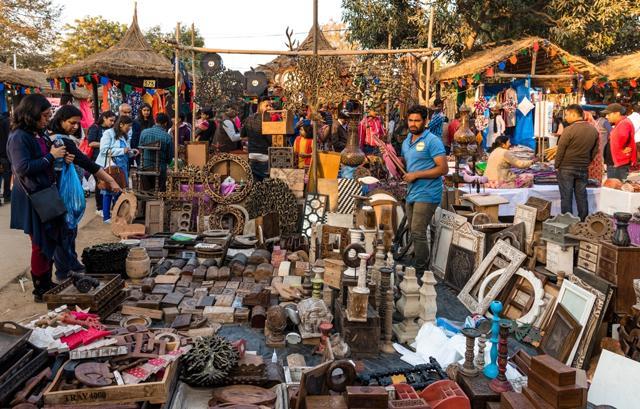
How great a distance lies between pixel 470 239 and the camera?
17.3 ft

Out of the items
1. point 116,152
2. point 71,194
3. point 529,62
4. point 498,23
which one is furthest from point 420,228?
point 498,23

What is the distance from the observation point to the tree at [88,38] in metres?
30.7

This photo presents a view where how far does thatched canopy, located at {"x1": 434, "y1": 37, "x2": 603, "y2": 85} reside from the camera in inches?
450

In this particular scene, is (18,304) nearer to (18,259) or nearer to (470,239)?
(18,259)

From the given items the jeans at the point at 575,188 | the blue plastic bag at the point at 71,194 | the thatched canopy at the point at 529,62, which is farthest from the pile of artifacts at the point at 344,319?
the thatched canopy at the point at 529,62

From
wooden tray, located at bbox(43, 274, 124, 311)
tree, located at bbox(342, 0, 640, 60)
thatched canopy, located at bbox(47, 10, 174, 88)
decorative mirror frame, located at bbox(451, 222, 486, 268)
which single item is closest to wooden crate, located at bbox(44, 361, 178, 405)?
wooden tray, located at bbox(43, 274, 124, 311)

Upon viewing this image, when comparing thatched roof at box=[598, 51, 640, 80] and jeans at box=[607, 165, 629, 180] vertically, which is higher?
thatched roof at box=[598, 51, 640, 80]

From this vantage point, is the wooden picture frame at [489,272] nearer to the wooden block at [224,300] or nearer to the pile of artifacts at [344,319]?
the pile of artifacts at [344,319]

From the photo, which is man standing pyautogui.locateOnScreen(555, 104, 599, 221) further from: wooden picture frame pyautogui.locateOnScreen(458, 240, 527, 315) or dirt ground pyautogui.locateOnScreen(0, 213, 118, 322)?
dirt ground pyautogui.locateOnScreen(0, 213, 118, 322)

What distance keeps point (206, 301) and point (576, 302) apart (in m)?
3.03

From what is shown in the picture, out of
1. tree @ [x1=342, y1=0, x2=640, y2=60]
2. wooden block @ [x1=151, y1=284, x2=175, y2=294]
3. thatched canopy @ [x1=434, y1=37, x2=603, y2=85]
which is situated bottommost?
wooden block @ [x1=151, y1=284, x2=175, y2=294]

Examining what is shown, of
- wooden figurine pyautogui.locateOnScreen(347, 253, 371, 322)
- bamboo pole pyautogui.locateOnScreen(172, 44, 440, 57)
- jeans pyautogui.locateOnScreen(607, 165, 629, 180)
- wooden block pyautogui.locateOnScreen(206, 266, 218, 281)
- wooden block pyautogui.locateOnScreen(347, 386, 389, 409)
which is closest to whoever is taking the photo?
wooden block pyautogui.locateOnScreen(347, 386, 389, 409)

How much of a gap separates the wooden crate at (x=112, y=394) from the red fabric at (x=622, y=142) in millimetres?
8098

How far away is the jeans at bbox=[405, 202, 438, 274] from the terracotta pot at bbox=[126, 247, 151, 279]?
9.23ft
